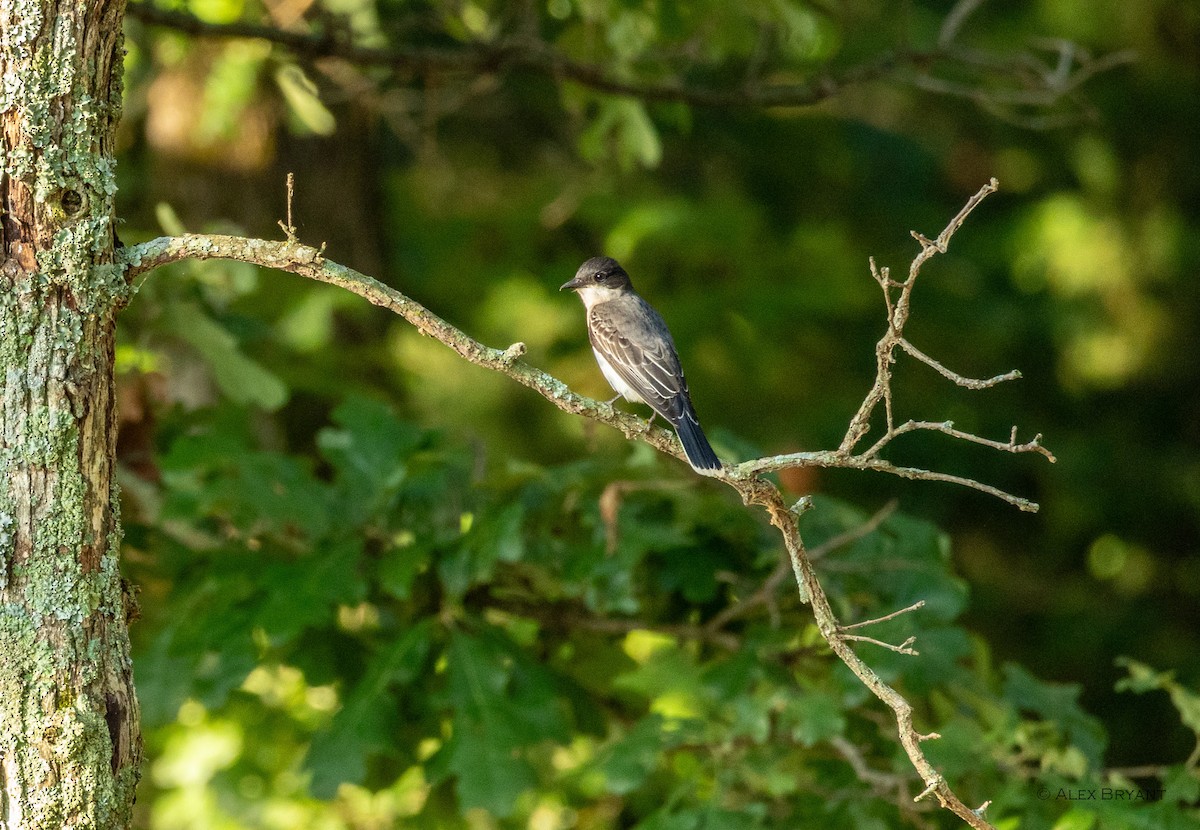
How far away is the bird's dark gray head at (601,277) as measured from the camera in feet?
20.0

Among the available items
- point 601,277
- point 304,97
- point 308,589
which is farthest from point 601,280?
point 308,589

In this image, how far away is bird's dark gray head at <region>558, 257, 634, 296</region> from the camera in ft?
20.0

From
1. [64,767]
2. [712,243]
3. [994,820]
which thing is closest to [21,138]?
[64,767]

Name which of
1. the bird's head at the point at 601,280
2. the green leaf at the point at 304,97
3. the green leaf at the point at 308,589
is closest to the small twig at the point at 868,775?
the green leaf at the point at 308,589

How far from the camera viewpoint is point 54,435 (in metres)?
2.59

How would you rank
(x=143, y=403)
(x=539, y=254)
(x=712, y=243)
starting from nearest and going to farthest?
1. (x=143, y=403)
2. (x=712, y=243)
3. (x=539, y=254)

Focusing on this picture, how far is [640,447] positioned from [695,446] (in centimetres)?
82

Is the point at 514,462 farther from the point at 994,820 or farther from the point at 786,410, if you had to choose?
the point at 786,410

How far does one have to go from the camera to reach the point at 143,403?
5.34 metres

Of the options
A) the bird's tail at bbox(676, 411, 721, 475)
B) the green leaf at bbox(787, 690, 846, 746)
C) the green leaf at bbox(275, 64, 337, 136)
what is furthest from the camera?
the green leaf at bbox(275, 64, 337, 136)

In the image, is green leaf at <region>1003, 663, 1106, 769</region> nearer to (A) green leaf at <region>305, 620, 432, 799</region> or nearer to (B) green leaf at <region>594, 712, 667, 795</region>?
(B) green leaf at <region>594, 712, 667, 795</region>

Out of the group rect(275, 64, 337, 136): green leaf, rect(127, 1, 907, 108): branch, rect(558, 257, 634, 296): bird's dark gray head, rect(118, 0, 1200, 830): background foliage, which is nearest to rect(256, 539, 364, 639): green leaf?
rect(118, 0, 1200, 830): background foliage

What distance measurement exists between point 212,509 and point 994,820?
10.6 feet

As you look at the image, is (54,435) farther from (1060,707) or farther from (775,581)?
(1060,707)
